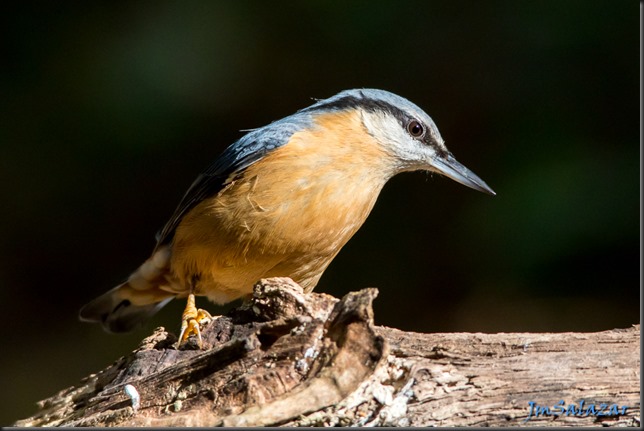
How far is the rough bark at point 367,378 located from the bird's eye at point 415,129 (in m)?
1.27

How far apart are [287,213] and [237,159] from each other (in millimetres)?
383

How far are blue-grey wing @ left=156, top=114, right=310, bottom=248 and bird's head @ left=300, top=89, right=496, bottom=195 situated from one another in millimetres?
219

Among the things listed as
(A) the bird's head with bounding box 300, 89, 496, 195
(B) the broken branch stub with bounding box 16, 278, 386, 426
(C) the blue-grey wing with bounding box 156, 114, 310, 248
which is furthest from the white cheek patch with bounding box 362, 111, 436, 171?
(B) the broken branch stub with bounding box 16, 278, 386, 426

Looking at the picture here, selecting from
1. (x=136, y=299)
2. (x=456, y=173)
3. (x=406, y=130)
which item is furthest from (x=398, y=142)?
(x=136, y=299)

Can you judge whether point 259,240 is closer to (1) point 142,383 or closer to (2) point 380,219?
(1) point 142,383

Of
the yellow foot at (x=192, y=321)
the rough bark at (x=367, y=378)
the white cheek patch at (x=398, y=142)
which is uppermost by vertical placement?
the white cheek patch at (x=398, y=142)

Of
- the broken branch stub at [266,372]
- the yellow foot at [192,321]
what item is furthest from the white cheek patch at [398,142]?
the broken branch stub at [266,372]

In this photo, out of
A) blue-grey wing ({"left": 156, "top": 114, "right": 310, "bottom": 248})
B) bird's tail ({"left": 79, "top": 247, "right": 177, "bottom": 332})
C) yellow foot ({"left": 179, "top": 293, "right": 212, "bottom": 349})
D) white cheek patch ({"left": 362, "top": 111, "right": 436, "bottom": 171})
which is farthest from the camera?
bird's tail ({"left": 79, "top": 247, "right": 177, "bottom": 332})

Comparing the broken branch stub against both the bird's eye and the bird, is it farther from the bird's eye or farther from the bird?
the bird's eye

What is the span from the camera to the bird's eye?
337cm

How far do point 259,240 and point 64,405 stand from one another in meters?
0.89

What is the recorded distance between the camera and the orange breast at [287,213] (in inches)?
115

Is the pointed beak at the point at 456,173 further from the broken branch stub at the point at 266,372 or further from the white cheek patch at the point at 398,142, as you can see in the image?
A: the broken branch stub at the point at 266,372

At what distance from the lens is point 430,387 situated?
2088mm
